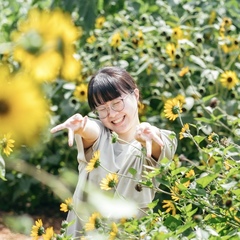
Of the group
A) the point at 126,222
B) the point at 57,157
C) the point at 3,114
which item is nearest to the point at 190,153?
the point at 57,157

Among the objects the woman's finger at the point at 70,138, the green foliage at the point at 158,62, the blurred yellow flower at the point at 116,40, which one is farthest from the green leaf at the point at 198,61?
the woman's finger at the point at 70,138

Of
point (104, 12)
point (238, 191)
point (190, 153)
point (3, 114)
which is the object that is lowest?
point (190, 153)

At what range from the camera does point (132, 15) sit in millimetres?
3789

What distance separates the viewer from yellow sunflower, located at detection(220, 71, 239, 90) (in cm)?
306

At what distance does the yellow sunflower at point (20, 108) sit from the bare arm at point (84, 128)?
1.32 meters

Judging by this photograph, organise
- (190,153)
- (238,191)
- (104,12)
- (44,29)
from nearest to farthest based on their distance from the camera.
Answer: (44,29)
(238,191)
(190,153)
(104,12)

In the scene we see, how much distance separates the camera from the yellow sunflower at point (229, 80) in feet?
10.0

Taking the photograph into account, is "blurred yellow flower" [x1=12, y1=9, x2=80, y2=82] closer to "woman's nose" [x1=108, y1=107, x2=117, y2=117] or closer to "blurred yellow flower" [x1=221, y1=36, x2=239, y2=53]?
"woman's nose" [x1=108, y1=107, x2=117, y2=117]

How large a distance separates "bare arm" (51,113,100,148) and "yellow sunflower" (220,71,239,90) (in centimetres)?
126

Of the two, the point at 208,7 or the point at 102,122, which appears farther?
the point at 208,7

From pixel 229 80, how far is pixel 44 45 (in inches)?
111

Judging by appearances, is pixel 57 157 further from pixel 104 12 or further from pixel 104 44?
pixel 104 12

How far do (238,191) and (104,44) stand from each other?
2345 mm

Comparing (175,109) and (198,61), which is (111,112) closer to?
(175,109)
